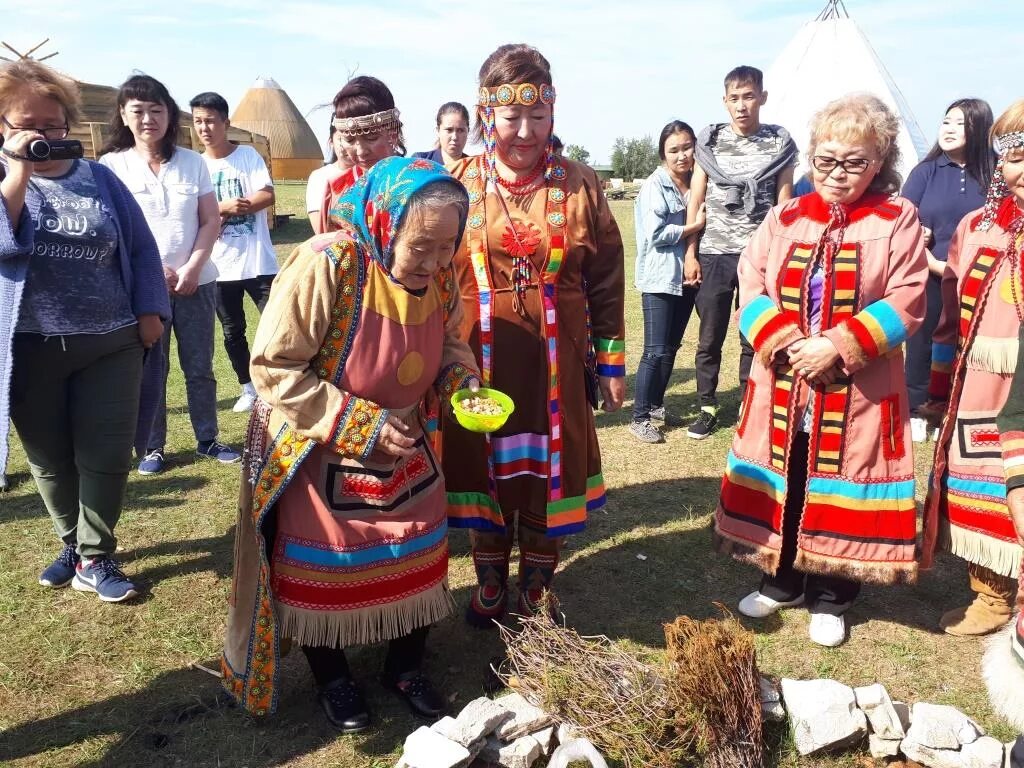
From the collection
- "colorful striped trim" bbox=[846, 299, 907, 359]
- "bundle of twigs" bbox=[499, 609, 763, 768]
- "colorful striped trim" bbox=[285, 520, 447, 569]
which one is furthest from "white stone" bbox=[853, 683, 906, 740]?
"colorful striped trim" bbox=[285, 520, 447, 569]

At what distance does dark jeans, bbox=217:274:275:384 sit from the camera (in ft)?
18.0

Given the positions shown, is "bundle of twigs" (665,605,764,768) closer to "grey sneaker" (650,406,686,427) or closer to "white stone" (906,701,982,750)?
"white stone" (906,701,982,750)

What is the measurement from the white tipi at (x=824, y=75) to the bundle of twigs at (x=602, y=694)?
12.9 meters

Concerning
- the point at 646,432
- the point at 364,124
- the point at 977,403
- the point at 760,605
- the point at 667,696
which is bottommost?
the point at 760,605

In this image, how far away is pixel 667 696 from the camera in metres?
2.33

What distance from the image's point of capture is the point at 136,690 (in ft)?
9.61

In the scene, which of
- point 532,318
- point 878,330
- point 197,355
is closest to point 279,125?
point 197,355

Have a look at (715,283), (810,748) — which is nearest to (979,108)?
(715,283)

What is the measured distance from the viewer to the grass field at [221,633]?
266 centimetres

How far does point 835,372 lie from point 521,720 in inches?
63.3

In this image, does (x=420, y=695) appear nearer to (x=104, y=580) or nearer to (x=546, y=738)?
(x=546, y=738)

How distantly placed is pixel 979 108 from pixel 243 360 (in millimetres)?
4952

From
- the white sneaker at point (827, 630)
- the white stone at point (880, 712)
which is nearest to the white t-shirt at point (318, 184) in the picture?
the white sneaker at point (827, 630)

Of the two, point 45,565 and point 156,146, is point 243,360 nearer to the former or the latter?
point 156,146
